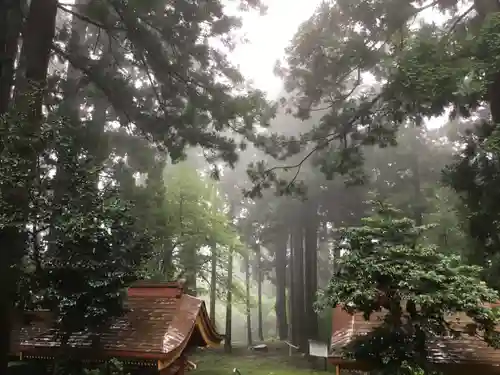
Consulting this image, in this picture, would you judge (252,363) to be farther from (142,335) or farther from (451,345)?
(451,345)

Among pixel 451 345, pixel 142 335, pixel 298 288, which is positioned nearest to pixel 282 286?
pixel 298 288

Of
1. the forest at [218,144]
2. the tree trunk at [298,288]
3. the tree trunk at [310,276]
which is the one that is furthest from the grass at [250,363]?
the forest at [218,144]

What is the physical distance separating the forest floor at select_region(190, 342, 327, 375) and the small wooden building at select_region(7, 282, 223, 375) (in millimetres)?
8033

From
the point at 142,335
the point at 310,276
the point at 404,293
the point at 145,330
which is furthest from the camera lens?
the point at 310,276

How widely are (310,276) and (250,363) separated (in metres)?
4.13

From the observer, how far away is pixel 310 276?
18.9m

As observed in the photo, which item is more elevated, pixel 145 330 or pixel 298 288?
pixel 298 288

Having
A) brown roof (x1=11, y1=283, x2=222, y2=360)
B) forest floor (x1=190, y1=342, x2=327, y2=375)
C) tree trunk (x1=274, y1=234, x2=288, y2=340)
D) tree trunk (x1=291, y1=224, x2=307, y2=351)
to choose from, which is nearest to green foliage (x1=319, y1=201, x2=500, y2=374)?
brown roof (x1=11, y1=283, x2=222, y2=360)

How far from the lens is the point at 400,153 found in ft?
58.5

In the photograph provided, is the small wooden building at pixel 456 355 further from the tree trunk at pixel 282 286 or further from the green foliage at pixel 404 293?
the tree trunk at pixel 282 286

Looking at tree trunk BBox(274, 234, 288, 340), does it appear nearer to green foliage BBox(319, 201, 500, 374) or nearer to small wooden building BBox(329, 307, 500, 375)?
small wooden building BBox(329, 307, 500, 375)

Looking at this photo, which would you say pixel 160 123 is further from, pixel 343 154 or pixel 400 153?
pixel 400 153

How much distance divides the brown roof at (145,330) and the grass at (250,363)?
803cm

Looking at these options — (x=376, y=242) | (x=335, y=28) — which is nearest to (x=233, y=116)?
(x=335, y=28)
